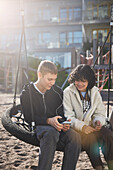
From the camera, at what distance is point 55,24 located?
13828mm

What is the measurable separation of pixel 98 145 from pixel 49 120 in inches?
13.9

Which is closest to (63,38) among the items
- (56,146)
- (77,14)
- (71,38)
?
(71,38)

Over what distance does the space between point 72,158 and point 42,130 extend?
0.24 metres

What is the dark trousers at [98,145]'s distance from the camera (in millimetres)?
1381

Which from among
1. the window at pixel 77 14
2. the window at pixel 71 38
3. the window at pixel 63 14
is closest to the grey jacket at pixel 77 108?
the window at pixel 71 38

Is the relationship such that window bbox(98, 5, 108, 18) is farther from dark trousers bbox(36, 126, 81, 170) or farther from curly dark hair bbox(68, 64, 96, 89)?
dark trousers bbox(36, 126, 81, 170)

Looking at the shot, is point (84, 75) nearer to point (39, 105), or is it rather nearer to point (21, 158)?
point (39, 105)

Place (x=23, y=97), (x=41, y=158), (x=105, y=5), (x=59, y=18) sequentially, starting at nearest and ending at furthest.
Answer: (x=41, y=158) < (x=23, y=97) < (x=105, y=5) < (x=59, y=18)

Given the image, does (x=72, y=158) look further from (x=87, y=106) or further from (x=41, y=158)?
(x=87, y=106)

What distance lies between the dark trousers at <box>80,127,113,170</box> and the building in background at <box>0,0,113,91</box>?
11.7 meters

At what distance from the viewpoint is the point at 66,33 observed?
13953mm

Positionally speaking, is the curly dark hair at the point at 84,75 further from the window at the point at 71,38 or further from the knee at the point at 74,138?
the window at the point at 71,38

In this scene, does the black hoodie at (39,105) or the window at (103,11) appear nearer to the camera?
the black hoodie at (39,105)

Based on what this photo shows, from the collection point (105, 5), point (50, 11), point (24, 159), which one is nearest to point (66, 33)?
point (50, 11)
